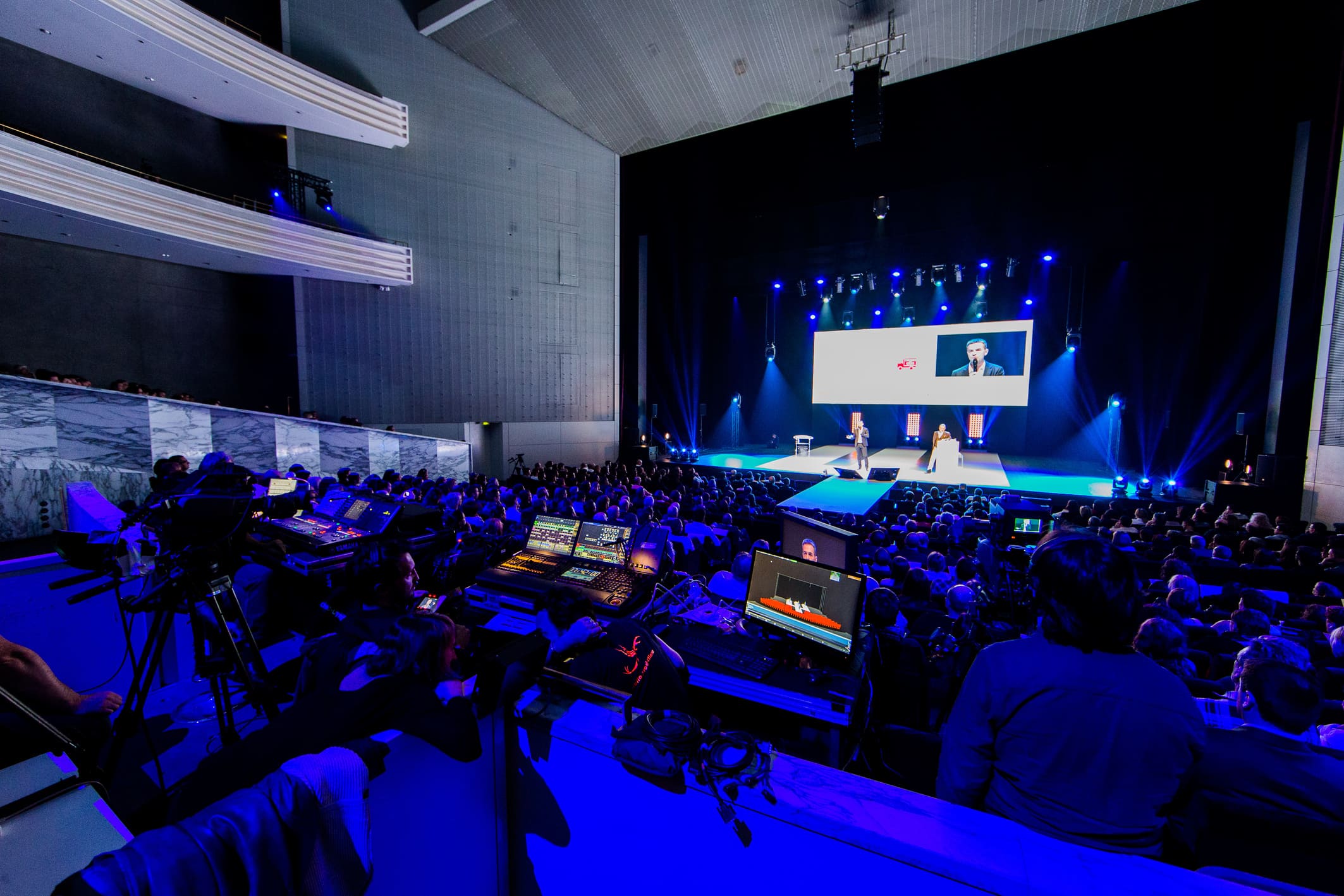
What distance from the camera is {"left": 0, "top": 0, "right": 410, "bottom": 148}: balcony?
8.23 metres

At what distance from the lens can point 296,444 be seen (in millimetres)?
9500

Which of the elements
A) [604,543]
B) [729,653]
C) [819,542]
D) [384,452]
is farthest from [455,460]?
[729,653]

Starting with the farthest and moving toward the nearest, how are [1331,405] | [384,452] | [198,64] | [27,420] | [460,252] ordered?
[460,252] < [384,452] < [198,64] < [1331,405] < [27,420]

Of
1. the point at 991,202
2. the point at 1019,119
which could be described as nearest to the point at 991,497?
the point at 991,202

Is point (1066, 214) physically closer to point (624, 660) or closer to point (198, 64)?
point (624, 660)

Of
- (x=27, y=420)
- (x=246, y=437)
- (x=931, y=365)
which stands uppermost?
(x=931, y=365)

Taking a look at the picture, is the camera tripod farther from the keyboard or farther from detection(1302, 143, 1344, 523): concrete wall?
detection(1302, 143, 1344, 523): concrete wall

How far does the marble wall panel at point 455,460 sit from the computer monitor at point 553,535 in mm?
8581

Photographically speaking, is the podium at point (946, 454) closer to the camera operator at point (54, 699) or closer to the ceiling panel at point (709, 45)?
the ceiling panel at point (709, 45)

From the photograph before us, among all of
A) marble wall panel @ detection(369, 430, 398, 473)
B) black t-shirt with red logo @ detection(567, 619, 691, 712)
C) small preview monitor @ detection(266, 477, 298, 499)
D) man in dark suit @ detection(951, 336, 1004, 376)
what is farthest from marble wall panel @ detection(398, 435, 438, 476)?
man in dark suit @ detection(951, 336, 1004, 376)

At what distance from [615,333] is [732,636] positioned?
48.1 feet

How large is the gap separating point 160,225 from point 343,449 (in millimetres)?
4360

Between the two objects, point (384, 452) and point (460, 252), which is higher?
point (460, 252)

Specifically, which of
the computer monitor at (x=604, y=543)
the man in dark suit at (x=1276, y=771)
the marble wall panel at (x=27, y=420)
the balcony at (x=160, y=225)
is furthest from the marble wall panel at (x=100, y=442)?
the man in dark suit at (x=1276, y=771)
